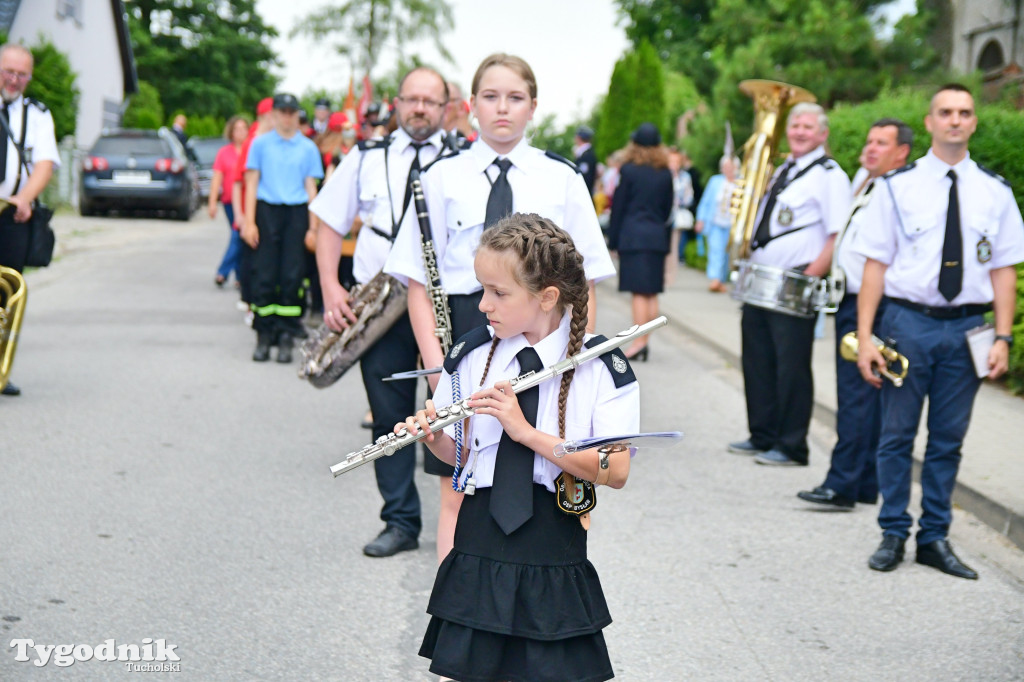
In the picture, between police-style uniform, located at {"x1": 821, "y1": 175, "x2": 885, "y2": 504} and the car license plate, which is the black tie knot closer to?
police-style uniform, located at {"x1": 821, "y1": 175, "x2": 885, "y2": 504}

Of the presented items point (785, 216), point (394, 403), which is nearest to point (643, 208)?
point (785, 216)

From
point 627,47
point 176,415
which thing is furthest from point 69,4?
point 176,415

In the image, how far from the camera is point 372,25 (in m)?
55.1

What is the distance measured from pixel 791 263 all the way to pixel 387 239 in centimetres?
286

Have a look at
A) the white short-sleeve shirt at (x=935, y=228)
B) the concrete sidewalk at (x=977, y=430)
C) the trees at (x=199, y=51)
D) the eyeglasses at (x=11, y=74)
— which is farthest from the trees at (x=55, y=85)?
the trees at (x=199, y=51)

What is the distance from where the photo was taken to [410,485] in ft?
18.4

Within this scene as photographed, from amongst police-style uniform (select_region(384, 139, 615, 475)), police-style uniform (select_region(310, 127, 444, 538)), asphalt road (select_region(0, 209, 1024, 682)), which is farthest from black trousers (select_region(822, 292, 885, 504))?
police-style uniform (select_region(384, 139, 615, 475))

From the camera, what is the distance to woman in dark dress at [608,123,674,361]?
38.3 feet

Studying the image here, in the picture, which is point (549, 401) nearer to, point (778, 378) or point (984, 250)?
point (984, 250)

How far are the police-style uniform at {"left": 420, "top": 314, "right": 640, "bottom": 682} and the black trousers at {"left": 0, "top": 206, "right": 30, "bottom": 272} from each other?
581 cm

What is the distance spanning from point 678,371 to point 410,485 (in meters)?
6.09

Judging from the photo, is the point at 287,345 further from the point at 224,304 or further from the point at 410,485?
the point at 410,485

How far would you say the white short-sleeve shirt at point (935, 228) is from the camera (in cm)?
543

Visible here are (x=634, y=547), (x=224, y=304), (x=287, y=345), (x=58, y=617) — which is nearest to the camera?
(x=58, y=617)
